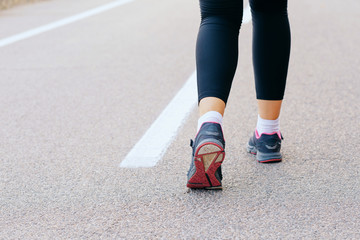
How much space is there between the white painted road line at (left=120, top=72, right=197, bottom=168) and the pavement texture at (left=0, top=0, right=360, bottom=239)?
0.05 m

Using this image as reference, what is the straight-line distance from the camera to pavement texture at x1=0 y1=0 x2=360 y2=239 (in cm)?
184

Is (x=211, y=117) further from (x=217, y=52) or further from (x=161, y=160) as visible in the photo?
(x=161, y=160)

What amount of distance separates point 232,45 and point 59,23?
17.2 feet

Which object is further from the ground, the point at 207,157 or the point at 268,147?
the point at 207,157

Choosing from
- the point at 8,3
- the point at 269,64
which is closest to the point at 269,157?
the point at 269,64

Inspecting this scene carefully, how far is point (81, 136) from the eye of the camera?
9.34 ft

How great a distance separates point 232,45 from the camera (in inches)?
82.5

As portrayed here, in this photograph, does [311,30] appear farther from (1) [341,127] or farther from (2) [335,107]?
(1) [341,127]

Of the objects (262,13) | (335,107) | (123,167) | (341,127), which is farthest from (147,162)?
(335,107)

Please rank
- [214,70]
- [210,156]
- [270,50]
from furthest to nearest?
[270,50]
[214,70]
[210,156]

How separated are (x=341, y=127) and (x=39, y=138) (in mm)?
1534

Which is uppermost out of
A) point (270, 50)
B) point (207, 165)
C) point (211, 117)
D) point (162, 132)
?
point (270, 50)

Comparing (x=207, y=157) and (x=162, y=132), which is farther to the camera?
→ (x=162, y=132)

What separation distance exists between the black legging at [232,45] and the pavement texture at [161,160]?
379 mm
